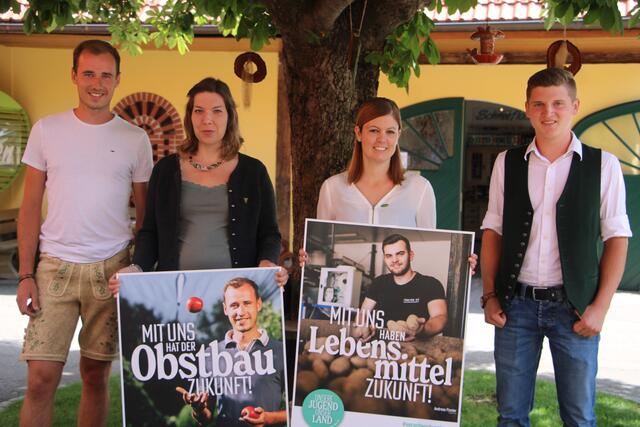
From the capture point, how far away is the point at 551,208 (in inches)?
127

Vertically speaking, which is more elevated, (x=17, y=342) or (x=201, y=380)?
(x=201, y=380)

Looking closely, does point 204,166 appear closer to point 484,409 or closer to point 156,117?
point 484,409

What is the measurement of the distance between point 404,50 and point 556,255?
65.7 inches

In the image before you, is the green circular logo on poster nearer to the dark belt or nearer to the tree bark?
the dark belt

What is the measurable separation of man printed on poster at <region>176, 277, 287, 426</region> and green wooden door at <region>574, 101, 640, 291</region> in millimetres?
8158

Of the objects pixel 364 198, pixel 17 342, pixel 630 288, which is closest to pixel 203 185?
pixel 364 198

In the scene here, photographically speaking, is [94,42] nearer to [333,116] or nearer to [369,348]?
[333,116]

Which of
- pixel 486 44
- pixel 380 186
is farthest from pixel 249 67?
pixel 380 186

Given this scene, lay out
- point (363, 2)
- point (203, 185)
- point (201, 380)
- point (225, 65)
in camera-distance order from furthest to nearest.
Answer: point (225, 65), point (363, 2), point (203, 185), point (201, 380)

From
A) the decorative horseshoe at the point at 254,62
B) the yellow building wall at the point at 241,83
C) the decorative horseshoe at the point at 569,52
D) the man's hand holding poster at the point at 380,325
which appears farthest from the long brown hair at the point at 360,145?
the yellow building wall at the point at 241,83

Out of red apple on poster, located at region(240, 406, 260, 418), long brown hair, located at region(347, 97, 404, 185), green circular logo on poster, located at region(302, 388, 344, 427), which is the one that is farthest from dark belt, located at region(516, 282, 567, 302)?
red apple on poster, located at region(240, 406, 260, 418)

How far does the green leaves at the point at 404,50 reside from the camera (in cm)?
423

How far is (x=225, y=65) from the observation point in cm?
1092

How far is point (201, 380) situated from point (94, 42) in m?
1.74
